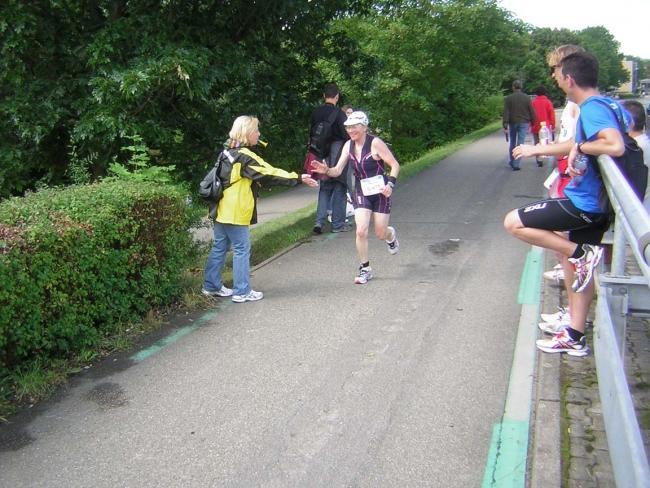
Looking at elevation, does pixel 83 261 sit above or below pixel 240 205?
below

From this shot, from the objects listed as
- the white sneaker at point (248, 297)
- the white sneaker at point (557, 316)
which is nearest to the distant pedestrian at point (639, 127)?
the white sneaker at point (557, 316)

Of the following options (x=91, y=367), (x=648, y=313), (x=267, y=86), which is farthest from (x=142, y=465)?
(x=267, y=86)

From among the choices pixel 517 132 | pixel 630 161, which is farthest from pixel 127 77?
pixel 517 132

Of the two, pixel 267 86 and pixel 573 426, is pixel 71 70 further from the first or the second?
pixel 573 426

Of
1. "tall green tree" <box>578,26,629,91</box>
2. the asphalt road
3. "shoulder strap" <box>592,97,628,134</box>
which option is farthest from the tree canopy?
"tall green tree" <box>578,26,629,91</box>

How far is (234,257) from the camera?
20.9 ft

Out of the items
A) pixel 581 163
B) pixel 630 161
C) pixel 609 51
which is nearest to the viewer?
pixel 630 161

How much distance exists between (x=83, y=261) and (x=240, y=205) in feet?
5.76

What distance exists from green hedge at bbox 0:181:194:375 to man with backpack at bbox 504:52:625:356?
118 inches

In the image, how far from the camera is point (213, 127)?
9.39m

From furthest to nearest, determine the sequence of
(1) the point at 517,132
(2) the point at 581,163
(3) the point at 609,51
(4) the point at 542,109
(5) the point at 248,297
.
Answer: (3) the point at 609,51, (1) the point at 517,132, (4) the point at 542,109, (5) the point at 248,297, (2) the point at 581,163

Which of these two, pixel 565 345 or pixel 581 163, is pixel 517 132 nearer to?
pixel 565 345

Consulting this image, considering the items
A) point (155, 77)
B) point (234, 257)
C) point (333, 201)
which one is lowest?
point (234, 257)

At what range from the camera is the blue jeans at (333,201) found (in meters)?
9.01
